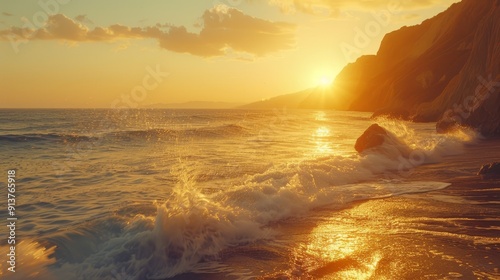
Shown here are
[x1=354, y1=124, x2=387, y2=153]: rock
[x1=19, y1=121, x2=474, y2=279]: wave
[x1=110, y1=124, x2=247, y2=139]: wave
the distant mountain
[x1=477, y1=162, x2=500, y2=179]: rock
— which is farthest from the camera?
[x1=110, y1=124, x2=247, y2=139]: wave

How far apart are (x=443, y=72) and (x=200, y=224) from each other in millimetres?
68208

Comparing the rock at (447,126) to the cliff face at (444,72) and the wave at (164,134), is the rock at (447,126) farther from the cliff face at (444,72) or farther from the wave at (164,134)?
the wave at (164,134)

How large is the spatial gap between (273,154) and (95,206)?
11.8 meters

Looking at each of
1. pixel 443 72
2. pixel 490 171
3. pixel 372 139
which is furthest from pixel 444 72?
pixel 490 171

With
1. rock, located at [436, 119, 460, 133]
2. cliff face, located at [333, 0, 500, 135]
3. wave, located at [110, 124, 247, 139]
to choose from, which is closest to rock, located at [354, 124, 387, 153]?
cliff face, located at [333, 0, 500, 135]

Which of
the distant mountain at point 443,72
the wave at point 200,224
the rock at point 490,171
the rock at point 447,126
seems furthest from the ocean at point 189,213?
the distant mountain at point 443,72

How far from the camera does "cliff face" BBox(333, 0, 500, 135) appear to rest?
30500mm

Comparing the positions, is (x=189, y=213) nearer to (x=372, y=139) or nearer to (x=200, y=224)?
(x=200, y=224)

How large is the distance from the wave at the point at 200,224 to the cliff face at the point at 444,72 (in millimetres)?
19700

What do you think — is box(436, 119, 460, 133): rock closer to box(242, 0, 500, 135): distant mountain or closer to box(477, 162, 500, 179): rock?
box(242, 0, 500, 135): distant mountain

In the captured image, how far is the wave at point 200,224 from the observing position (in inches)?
255

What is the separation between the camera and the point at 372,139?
19656 mm

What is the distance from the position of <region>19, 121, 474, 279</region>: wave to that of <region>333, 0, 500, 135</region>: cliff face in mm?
19700

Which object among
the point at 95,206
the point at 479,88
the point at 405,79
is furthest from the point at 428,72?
the point at 95,206
